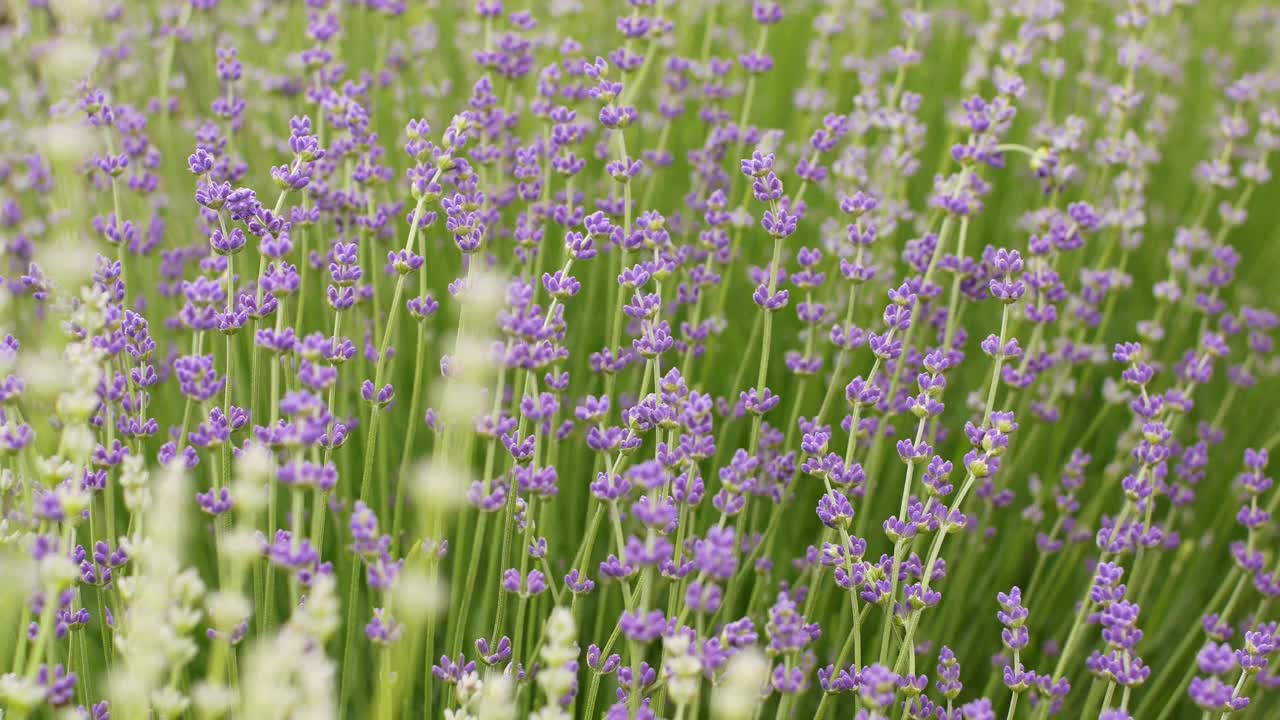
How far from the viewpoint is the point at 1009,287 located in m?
2.25

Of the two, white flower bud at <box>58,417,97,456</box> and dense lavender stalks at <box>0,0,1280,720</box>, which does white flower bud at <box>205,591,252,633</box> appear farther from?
white flower bud at <box>58,417,97,456</box>

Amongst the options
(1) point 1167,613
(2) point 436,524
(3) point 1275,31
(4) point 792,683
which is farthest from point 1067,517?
(3) point 1275,31

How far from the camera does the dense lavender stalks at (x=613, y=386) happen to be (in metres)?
1.79

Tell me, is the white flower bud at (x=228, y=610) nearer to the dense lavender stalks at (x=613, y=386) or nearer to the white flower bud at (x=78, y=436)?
the dense lavender stalks at (x=613, y=386)

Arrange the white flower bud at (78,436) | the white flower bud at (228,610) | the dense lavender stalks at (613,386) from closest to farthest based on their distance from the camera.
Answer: the white flower bud at (228,610)
the white flower bud at (78,436)
the dense lavender stalks at (613,386)

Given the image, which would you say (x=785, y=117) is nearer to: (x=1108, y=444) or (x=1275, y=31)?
(x=1108, y=444)

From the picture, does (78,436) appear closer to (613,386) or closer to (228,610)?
(228,610)

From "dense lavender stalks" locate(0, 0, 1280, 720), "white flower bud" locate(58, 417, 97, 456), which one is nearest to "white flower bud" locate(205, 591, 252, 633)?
"dense lavender stalks" locate(0, 0, 1280, 720)

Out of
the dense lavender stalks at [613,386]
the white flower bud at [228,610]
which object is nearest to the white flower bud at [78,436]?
the dense lavender stalks at [613,386]

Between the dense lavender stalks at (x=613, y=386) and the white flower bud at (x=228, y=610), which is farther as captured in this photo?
the dense lavender stalks at (x=613, y=386)

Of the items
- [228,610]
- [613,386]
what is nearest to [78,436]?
[228,610]

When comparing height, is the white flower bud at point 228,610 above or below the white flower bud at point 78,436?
below

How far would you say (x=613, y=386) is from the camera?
103 inches

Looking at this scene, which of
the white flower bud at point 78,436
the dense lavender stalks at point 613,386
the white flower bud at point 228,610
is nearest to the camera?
the white flower bud at point 228,610
